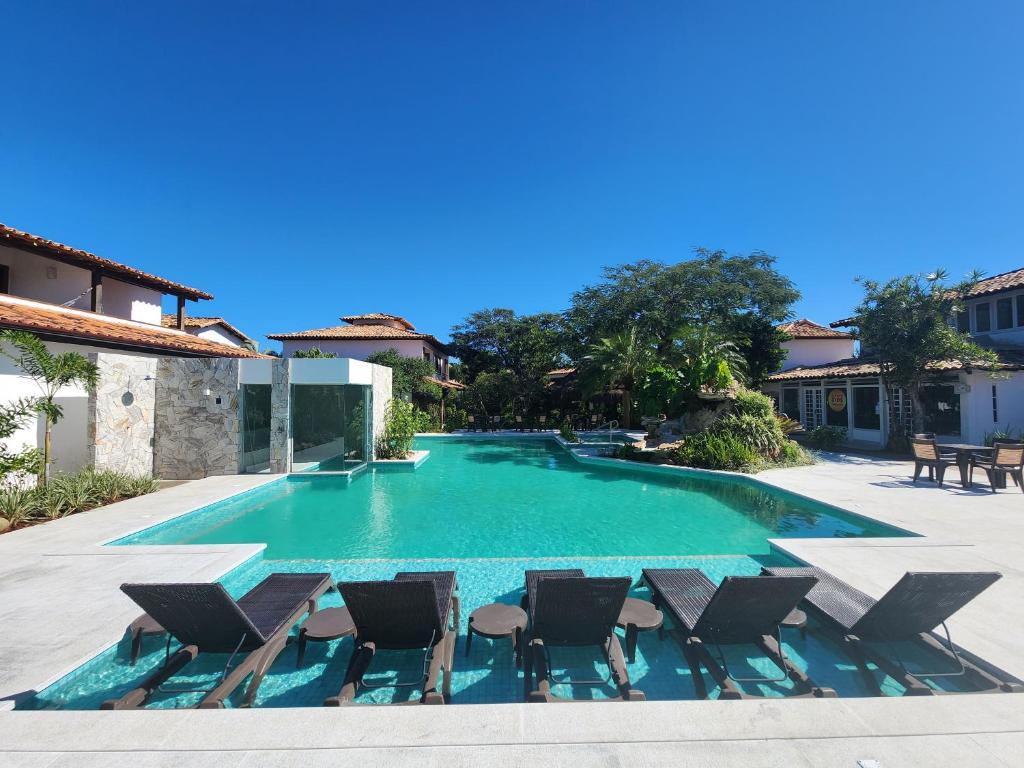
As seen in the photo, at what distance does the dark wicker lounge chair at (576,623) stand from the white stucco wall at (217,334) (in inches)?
1125

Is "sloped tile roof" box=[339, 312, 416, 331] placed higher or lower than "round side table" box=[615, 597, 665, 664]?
higher

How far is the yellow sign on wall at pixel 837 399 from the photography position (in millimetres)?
21047

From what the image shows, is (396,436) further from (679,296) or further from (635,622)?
(679,296)

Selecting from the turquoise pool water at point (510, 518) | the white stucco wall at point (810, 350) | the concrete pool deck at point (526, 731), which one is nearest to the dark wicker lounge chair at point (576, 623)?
the concrete pool deck at point (526, 731)

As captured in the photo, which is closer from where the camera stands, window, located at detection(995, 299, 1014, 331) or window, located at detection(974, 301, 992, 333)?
window, located at detection(995, 299, 1014, 331)

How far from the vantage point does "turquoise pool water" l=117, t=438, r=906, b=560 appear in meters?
7.51

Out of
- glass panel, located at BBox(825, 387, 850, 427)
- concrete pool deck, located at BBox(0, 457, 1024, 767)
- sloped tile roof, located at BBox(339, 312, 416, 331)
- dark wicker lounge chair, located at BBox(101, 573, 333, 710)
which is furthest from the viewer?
sloped tile roof, located at BBox(339, 312, 416, 331)

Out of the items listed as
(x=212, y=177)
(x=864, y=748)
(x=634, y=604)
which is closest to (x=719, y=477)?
(x=634, y=604)

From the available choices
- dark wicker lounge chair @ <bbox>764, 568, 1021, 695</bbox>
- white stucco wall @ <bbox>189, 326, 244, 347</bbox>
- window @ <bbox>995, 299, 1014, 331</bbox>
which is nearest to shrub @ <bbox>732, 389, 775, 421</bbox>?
window @ <bbox>995, 299, 1014, 331</bbox>

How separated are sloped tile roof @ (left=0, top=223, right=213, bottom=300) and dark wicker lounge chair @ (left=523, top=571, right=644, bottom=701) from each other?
15.2 m

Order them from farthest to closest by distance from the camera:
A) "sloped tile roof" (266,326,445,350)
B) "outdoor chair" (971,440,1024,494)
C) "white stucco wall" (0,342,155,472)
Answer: "sloped tile roof" (266,326,445,350) < "white stucco wall" (0,342,155,472) < "outdoor chair" (971,440,1024,494)

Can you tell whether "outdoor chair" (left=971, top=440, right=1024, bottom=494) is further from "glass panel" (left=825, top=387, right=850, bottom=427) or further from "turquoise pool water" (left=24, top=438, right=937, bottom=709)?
"glass panel" (left=825, top=387, right=850, bottom=427)

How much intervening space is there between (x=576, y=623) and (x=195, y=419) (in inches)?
537

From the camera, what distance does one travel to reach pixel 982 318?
18.7 metres
